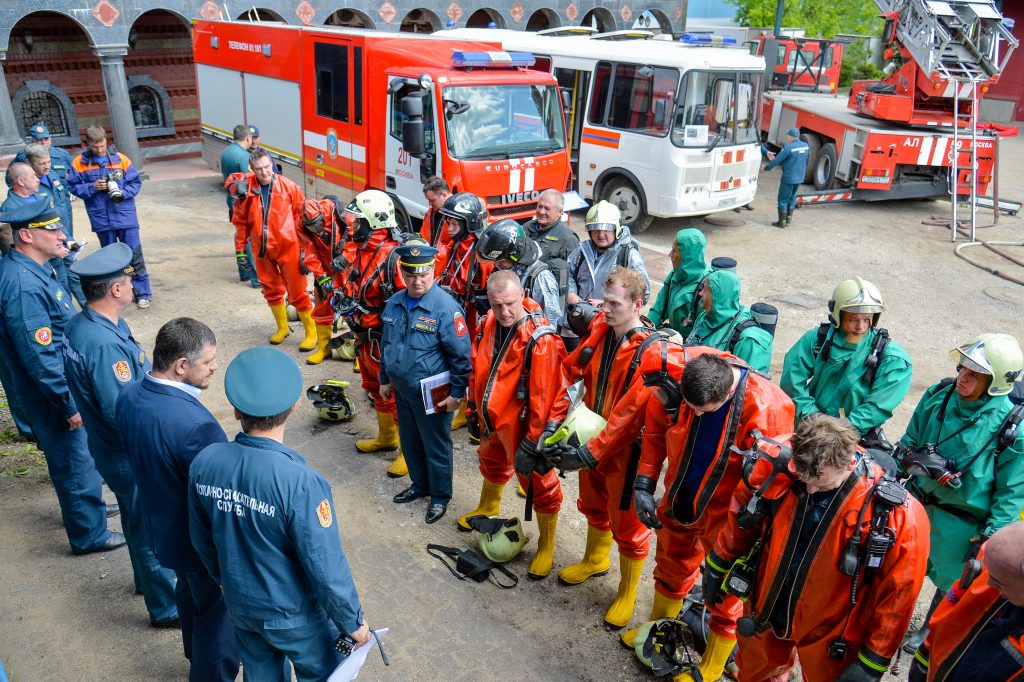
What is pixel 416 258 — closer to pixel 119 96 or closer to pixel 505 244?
pixel 505 244

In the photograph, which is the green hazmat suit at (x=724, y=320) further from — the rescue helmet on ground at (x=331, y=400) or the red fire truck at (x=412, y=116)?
the red fire truck at (x=412, y=116)

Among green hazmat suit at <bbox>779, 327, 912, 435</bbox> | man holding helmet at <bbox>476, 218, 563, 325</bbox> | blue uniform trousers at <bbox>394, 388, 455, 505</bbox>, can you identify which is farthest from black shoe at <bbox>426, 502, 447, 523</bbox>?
green hazmat suit at <bbox>779, 327, 912, 435</bbox>

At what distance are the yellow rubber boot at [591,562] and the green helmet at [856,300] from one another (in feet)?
6.22

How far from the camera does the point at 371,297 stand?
18.6 feet

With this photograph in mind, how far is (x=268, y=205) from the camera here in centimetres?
734

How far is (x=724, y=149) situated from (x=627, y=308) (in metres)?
8.46

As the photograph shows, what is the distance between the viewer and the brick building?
14008 mm

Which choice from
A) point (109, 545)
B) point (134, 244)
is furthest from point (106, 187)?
point (109, 545)

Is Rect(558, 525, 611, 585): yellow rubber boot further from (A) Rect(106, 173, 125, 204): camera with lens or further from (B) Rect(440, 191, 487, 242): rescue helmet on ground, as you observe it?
(A) Rect(106, 173, 125, 204): camera with lens

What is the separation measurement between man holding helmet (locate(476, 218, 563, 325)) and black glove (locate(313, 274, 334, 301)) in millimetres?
2125

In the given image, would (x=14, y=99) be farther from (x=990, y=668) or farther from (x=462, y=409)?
(x=990, y=668)

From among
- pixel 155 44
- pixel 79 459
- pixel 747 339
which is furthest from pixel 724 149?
pixel 155 44

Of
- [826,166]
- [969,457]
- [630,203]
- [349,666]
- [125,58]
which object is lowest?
[630,203]

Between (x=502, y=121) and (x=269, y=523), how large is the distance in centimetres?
728
